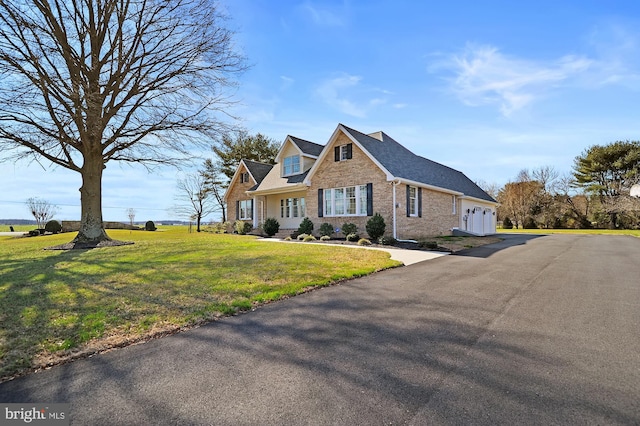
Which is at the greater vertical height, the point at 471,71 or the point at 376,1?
the point at 376,1

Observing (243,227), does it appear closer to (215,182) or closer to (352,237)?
(352,237)

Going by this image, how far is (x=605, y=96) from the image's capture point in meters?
11.7

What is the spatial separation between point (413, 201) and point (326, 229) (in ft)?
16.7

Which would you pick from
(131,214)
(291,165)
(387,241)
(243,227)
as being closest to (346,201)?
(387,241)

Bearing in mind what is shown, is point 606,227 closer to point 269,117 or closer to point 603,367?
point 269,117

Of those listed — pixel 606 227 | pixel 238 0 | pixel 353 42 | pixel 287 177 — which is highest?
pixel 238 0

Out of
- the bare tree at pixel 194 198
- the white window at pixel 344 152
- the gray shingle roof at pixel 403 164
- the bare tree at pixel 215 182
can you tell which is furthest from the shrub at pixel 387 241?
the bare tree at pixel 194 198

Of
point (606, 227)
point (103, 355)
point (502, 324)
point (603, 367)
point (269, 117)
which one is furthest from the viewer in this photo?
point (606, 227)

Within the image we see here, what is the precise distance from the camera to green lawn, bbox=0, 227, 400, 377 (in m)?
3.84

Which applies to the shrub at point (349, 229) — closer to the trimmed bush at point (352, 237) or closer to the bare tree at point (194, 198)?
the trimmed bush at point (352, 237)

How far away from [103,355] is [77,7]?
16.9 m

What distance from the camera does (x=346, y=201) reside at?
18.3m

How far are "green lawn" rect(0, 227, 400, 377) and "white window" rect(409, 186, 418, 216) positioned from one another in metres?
7.97

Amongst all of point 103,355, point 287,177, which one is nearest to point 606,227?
point 287,177
